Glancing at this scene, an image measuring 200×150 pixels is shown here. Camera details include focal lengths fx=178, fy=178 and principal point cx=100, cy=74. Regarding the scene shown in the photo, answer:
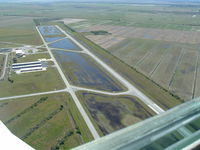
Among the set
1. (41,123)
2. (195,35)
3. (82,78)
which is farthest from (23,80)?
(195,35)

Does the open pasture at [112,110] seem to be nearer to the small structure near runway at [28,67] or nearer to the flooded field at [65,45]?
the small structure near runway at [28,67]

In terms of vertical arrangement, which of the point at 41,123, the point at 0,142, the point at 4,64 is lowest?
the point at 41,123

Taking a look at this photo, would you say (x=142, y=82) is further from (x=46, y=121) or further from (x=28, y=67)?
(x=28, y=67)

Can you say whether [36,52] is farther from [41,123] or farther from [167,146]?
[167,146]

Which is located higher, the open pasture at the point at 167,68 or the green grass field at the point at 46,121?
the open pasture at the point at 167,68

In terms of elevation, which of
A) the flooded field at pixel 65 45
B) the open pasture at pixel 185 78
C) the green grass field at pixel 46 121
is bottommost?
the green grass field at pixel 46 121

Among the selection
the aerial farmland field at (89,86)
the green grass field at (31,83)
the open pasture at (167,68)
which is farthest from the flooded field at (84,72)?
the open pasture at (167,68)
